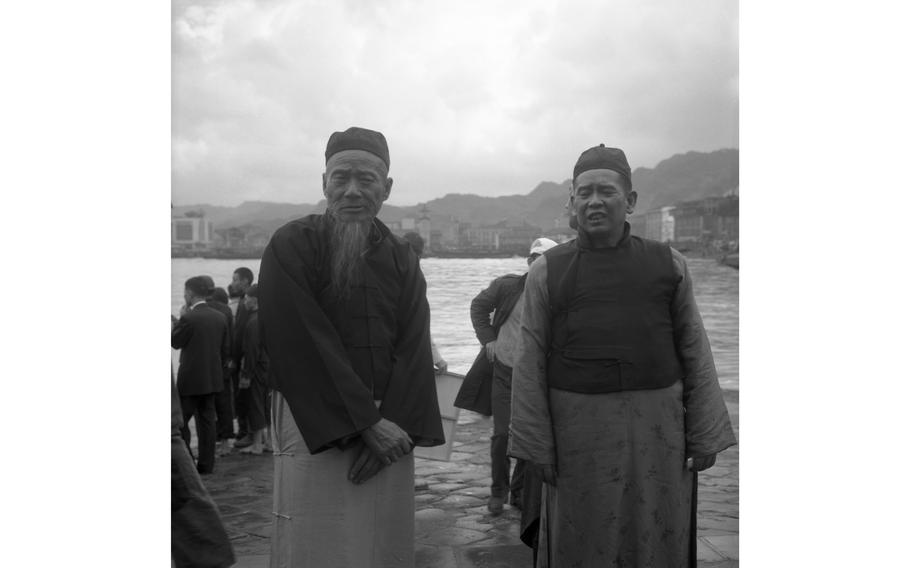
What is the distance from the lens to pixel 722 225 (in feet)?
11.6

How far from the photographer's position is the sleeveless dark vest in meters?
2.77

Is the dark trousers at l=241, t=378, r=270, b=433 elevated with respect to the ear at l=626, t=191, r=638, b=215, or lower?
lower

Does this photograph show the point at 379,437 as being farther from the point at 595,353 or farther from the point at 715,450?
the point at 715,450

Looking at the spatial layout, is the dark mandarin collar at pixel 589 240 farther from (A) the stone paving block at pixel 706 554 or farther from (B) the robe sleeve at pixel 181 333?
(B) the robe sleeve at pixel 181 333

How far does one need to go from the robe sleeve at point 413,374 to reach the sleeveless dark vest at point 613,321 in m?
0.42

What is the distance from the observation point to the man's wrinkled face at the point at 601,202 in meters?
2.83

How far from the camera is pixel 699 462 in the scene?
9.29ft

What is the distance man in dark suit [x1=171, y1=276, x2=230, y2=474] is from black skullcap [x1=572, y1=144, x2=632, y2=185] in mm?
2403

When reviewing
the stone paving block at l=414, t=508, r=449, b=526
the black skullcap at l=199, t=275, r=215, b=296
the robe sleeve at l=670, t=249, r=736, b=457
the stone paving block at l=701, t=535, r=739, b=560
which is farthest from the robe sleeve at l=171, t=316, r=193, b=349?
the stone paving block at l=701, t=535, r=739, b=560

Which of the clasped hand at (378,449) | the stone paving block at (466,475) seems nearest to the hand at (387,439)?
the clasped hand at (378,449)

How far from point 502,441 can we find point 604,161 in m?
1.71

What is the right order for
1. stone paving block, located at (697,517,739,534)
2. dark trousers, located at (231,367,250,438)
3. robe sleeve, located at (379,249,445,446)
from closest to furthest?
robe sleeve, located at (379,249,445,446) < stone paving block, located at (697,517,739,534) < dark trousers, located at (231,367,250,438)

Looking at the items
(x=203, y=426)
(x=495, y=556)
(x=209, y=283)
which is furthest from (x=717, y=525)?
(x=203, y=426)

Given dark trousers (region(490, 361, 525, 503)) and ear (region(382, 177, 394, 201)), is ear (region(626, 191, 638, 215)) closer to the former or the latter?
ear (region(382, 177, 394, 201))
